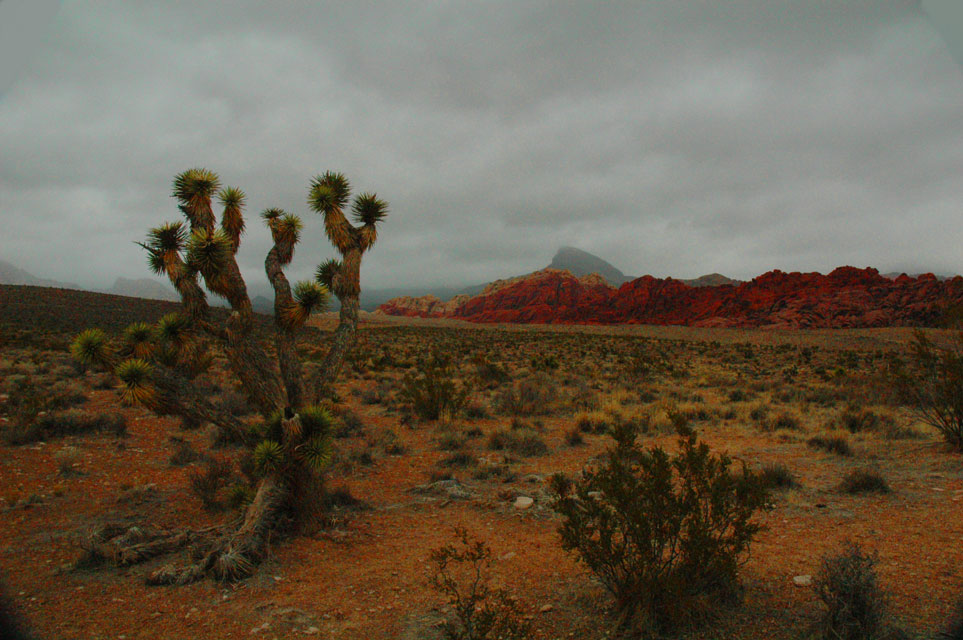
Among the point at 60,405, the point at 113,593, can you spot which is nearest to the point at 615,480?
the point at 113,593

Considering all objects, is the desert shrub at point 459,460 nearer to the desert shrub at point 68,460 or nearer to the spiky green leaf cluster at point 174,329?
the spiky green leaf cluster at point 174,329

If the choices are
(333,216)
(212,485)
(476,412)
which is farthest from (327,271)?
(476,412)

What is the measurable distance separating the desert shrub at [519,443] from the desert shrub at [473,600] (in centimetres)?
433

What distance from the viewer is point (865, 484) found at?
7.46 meters

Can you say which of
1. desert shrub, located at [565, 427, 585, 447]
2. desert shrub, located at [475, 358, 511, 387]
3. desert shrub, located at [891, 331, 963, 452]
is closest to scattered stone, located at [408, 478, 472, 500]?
desert shrub, located at [565, 427, 585, 447]

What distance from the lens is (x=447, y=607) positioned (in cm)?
475

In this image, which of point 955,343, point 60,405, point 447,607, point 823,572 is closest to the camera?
point 823,572

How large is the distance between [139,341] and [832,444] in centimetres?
1282

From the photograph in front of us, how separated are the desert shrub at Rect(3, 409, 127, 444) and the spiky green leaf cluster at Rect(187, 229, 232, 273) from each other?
23.4 feet

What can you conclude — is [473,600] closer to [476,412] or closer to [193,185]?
[193,185]

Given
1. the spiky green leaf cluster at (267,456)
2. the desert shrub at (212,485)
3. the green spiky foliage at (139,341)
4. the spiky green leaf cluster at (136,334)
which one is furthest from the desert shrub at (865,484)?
the spiky green leaf cluster at (136,334)

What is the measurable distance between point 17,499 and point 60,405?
642cm

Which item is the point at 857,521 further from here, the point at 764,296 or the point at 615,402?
the point at 764,296

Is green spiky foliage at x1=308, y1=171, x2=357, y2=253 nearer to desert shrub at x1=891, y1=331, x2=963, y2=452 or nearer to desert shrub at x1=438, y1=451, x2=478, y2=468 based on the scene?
desert shrub at x1=438, y1=451, x2=478, y2=468
